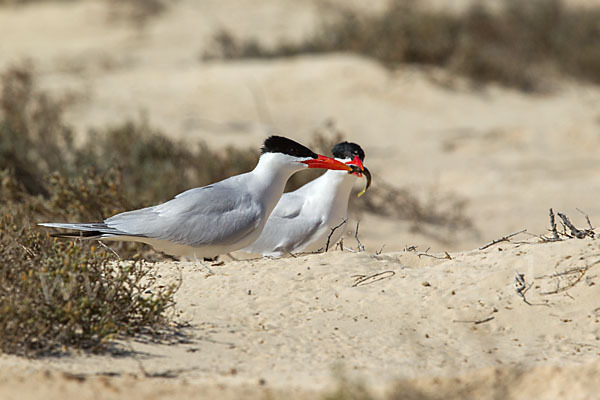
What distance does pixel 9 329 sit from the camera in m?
3.35

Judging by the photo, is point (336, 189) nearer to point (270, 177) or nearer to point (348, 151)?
point (348, 151)

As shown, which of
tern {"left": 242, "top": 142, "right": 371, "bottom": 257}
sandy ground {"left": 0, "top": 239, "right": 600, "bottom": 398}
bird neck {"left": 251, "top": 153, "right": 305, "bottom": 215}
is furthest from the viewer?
tern {"left": 242, "top": 142, "right": 371, "bottom": 257}

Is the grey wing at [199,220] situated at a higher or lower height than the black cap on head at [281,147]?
lower

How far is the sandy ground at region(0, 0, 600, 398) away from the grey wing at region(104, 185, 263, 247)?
234 mm

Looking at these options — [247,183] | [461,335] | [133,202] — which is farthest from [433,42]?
[461,335]

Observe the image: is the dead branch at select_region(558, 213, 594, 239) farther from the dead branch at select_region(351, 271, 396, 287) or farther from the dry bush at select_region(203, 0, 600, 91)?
the dry bush at select_region(203, 0, 600, 91)

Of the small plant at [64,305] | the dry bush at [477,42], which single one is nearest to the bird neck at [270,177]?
the small plant at [64,305]

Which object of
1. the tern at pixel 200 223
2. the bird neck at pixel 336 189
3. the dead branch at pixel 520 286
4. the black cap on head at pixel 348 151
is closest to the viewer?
the dead branch at pixel 520 286

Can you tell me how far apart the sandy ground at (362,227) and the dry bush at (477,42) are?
1.22ft

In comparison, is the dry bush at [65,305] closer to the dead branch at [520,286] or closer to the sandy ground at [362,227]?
the sandy ground at [362,227]

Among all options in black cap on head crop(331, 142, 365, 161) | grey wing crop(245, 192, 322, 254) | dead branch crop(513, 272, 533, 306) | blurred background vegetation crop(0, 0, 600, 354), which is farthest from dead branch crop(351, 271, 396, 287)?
black cap on head crop(331, 142, 365, 161)

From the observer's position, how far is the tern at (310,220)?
18.5ft

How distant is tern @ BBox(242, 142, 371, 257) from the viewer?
5.64m

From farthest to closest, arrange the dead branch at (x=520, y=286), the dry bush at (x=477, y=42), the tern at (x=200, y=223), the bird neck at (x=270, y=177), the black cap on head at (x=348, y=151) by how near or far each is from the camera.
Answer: the dry bush at (x=477, y=42) < the black cap on head at (x=348, y=151) < the bird neck at (x=270, y=177) < the tern at (x=200, y=223) < the dead branch at (x=520, y=286)
